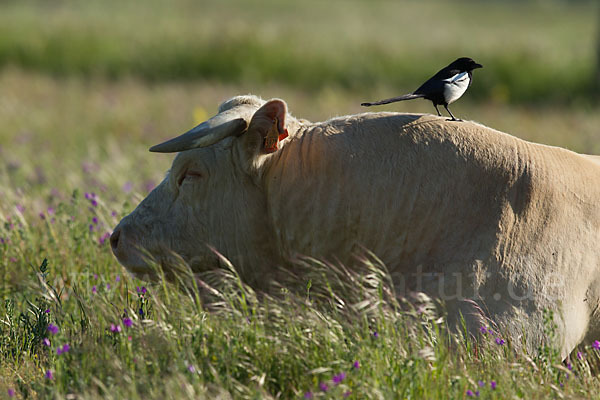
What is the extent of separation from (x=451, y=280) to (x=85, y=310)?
5.36ft


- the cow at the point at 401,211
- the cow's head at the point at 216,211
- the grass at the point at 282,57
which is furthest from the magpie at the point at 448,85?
the grass at the point at 282,57

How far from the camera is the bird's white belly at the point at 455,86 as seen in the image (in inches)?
146

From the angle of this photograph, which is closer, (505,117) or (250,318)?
(250,318)

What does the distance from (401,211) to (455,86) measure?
24.6 inches

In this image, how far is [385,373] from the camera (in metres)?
3.09

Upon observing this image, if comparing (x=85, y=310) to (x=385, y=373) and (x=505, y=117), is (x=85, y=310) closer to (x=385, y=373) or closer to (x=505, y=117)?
(x=385, y=373)

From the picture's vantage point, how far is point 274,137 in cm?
373

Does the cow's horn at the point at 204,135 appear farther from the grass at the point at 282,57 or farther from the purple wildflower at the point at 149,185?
the grass at the point at 282,57

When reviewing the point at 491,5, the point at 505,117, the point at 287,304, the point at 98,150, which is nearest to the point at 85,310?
the point at 287,304

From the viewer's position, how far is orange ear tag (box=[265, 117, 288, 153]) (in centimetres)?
371

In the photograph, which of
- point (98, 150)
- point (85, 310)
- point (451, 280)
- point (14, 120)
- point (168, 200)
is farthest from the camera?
point (14, 120)

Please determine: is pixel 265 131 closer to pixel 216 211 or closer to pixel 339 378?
pixel 216 211

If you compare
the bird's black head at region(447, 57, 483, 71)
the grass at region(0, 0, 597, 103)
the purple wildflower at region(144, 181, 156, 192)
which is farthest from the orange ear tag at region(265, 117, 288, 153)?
the grass at region(0, 0, 597, 103)

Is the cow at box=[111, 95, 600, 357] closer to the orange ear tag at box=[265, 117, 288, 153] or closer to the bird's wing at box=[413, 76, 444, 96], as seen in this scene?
the orange ear tag at box=[265, 117, 288, 153]
